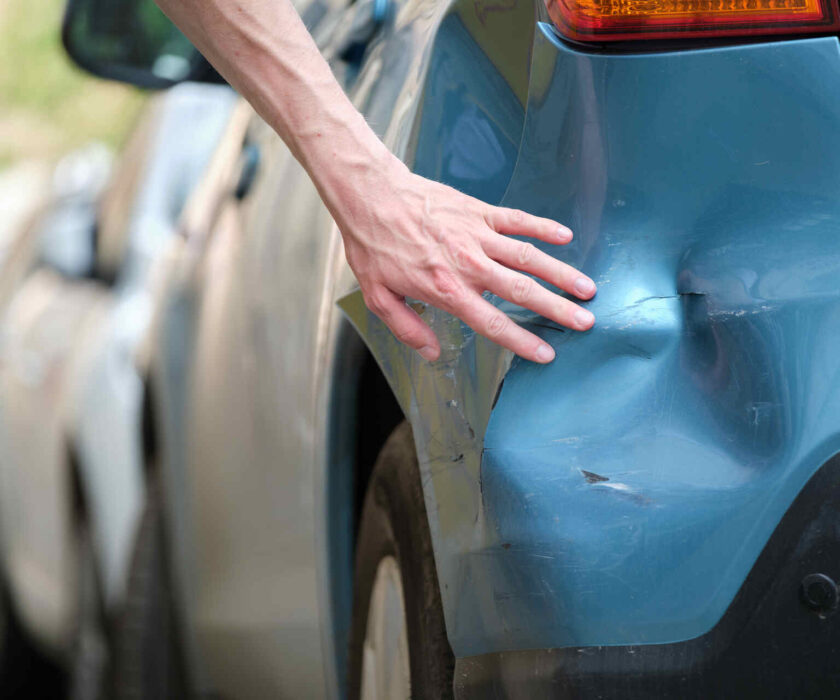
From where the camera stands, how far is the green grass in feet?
53.3

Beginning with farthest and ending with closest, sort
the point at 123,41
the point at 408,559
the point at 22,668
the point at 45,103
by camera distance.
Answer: the point at 45,103
the point at 22,668
the point at 123,41
the point at 408,559

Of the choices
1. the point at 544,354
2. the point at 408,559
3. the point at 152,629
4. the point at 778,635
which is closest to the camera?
the point at 778,635

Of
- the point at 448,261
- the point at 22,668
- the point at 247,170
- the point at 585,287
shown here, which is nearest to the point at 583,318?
the point at 585,287

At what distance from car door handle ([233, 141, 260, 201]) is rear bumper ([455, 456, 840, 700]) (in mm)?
1593

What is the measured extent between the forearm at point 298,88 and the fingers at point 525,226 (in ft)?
0.49

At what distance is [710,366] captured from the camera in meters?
1.17

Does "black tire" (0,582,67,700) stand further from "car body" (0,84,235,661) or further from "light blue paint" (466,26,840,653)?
"light blue paint" (466,26,840,653)

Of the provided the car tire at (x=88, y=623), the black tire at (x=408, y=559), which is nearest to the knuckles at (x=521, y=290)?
the black tire at (x=408, y=559)

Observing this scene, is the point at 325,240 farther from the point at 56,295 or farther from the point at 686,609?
the point at 56,295

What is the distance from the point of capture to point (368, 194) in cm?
135

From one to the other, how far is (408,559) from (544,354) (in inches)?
19.1

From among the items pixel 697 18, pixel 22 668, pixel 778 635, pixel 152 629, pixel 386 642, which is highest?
pixel 697 18

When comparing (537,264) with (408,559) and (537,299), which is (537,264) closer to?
(537,299)

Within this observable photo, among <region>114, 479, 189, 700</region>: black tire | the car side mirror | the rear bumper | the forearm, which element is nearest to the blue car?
the rear bumper
